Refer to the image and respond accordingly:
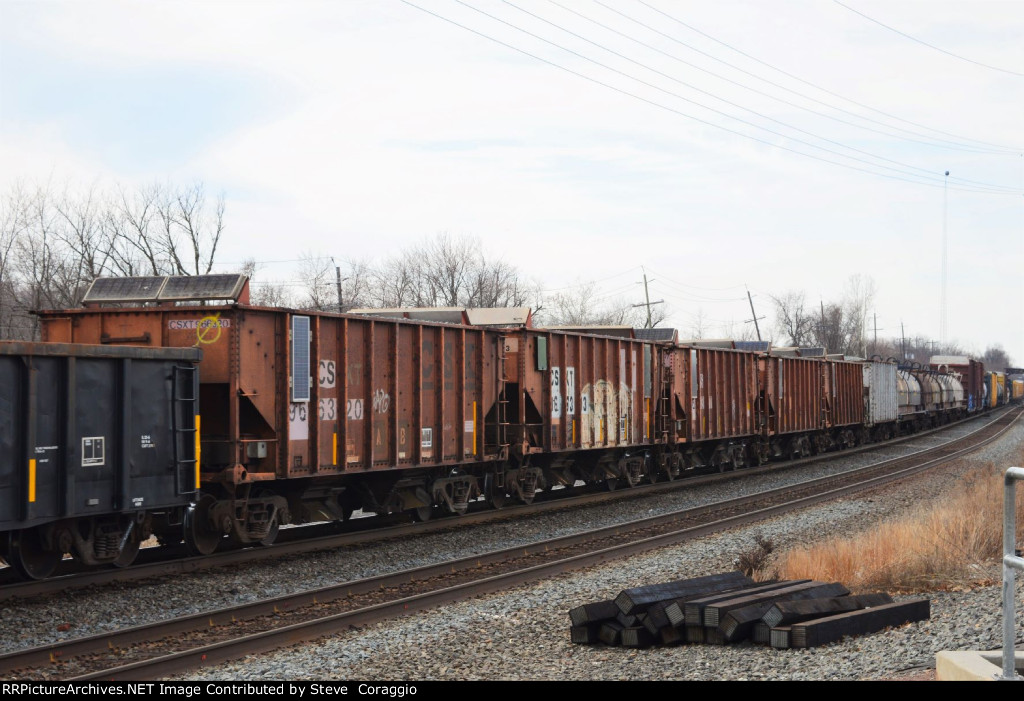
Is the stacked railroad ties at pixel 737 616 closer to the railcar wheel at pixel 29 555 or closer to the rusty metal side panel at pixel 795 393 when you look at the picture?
the railcar wheel at pixel 29 555

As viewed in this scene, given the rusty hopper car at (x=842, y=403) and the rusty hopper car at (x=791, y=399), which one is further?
the rusty hopper car at (x=842, y=403)

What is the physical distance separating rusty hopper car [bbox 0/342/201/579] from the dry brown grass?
7342 mm

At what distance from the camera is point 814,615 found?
8.16 meters

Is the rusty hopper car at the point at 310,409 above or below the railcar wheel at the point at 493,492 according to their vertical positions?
above

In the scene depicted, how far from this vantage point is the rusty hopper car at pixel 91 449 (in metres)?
9.80

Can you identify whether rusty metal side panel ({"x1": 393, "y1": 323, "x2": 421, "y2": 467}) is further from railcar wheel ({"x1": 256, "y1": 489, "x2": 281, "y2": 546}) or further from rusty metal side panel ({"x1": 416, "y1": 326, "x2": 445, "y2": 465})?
railcar wheel ({"x1": 256, "y1": 489, "x2": 281, "y2": 546})

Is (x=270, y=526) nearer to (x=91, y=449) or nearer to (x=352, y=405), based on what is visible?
(x=352, y=405)

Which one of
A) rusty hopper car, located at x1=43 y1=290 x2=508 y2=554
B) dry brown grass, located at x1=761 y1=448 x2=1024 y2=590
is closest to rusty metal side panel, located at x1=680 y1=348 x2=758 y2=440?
rusty hopper car, located at x1=43 y1=290 x2=508 y2=554

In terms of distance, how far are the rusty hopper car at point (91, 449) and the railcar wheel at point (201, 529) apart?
8.6 inches

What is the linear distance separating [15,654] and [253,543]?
21.3 ft

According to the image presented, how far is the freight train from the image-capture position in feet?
34.2

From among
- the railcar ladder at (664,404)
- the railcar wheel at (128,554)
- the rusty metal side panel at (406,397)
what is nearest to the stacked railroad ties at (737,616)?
the railcar wheel at (128,554)

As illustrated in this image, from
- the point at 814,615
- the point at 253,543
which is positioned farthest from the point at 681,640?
the point at 253,543

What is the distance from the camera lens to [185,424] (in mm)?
11984
